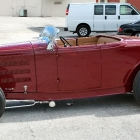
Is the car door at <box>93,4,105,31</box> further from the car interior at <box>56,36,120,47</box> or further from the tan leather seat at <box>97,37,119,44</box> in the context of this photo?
the tan leather seat at <box>97,37,119,44</box>

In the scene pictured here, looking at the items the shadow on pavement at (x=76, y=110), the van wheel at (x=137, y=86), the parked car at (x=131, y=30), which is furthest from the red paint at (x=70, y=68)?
the parked car at (x=131, y=30)

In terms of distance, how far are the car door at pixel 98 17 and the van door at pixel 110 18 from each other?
22cm

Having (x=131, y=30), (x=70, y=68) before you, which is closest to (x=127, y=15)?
(x=131, y=30)

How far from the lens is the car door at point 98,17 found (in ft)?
61.0

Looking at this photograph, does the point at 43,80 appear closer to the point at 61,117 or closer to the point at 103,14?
the point at 61,117

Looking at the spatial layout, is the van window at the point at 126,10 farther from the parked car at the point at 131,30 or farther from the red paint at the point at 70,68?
the red paint at the point at 70,68

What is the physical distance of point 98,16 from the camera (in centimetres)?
1856

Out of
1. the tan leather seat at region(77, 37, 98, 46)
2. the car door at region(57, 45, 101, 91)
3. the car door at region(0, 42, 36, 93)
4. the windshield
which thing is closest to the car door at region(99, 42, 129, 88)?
the car door at region(57, 45, 101, 91)

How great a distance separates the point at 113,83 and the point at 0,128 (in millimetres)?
1980

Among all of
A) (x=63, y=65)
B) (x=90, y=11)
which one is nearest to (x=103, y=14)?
(x=90, y=11)

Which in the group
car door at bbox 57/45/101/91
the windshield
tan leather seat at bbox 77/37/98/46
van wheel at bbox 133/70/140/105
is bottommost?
van wheel at bbox 133/70/140/105

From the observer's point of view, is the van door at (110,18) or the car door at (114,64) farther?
the van door at (110,18)

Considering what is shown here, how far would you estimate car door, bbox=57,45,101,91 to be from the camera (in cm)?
541

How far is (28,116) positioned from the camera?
5.46m
